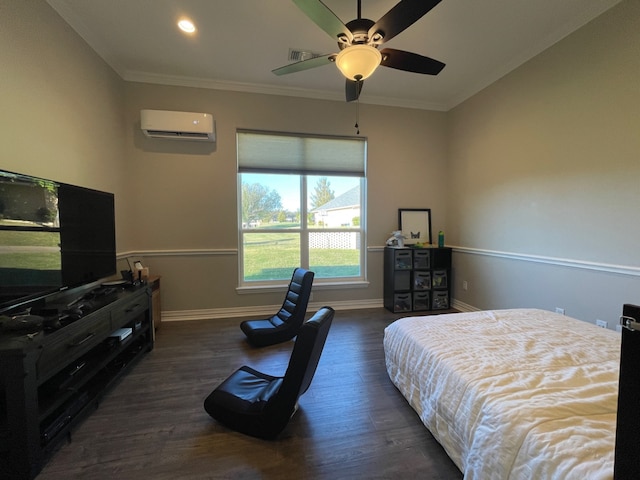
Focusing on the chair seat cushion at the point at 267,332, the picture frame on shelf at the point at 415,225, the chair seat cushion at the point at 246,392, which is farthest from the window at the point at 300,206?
the chair seat cushion at the point at 246,392

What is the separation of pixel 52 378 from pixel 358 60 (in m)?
2.79

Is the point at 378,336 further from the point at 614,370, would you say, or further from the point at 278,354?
the point at 614,370

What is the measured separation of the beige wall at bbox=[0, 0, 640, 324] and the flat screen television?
15.0 inches

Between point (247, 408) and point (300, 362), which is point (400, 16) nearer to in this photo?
point (300, 362)

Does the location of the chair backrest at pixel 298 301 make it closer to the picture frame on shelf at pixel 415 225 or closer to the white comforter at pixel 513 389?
the white comforter at pixel 513 389

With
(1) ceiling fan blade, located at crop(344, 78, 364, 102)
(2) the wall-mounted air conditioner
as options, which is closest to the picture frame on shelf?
(1) ceiling fan blade, located at crop(344, 78, 364, 102)

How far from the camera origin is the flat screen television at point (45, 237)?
1.50 m

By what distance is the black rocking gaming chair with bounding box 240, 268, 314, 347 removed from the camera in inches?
112

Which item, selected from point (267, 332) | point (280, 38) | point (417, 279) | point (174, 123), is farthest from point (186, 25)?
point (417, 279)

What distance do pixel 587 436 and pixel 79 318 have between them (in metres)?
2.60

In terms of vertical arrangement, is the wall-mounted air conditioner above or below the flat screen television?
above

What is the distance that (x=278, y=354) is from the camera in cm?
268

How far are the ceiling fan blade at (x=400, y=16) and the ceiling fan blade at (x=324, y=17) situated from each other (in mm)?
187

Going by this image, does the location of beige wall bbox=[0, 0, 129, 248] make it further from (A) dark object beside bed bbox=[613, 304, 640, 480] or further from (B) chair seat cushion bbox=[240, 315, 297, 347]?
(A) dark object beside bed bbox=[613, 304, 640, 480]
